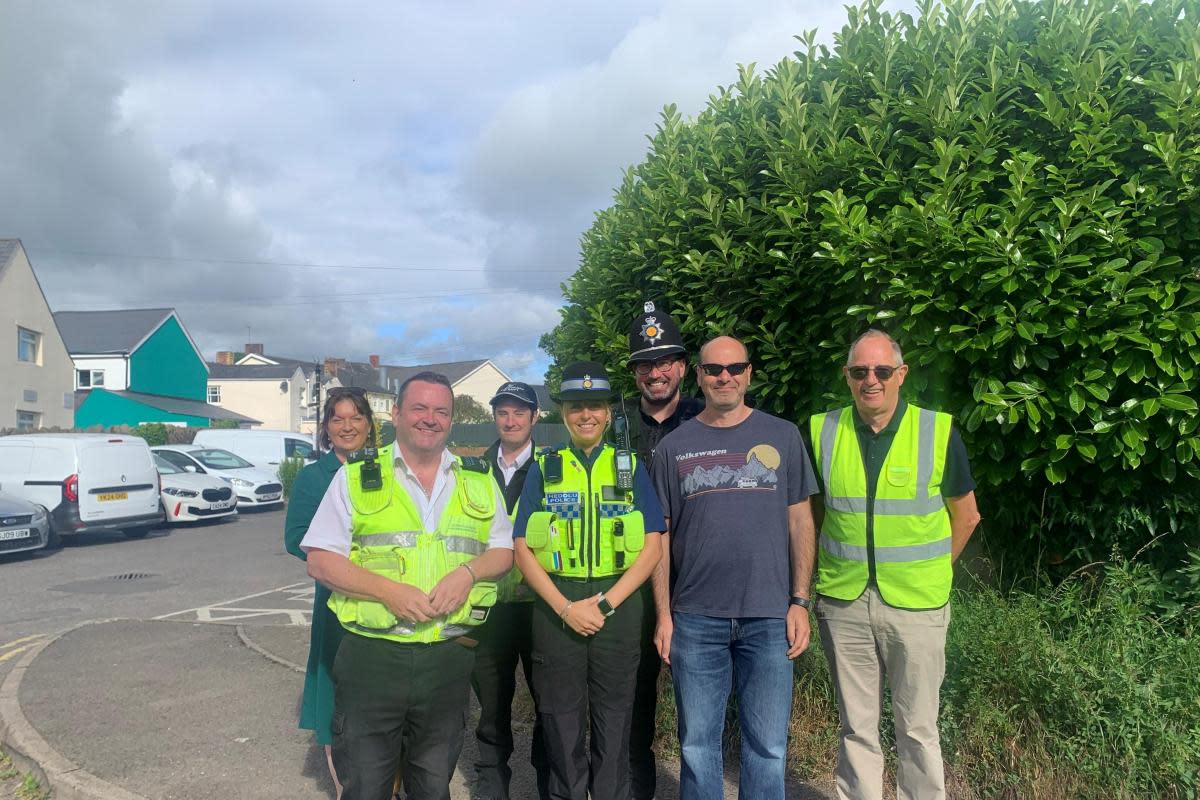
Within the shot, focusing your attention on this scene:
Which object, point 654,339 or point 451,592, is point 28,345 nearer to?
point 654,339

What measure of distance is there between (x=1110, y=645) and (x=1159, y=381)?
42.1 inches

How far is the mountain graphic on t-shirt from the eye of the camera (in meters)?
3.28

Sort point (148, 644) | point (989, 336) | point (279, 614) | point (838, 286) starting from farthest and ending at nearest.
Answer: point (279, 614) → point (148, 644) → point (838, 286) → point (989, 336)

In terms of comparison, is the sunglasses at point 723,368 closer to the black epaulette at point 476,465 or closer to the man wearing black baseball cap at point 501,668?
the black epaulette at point 476,465

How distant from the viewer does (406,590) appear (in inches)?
119

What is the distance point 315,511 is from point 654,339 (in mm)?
1685

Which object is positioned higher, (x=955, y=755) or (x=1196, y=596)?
(x=1196, y=596)

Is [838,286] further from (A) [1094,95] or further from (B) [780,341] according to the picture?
(A) [1094,95]

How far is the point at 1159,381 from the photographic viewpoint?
3359 mm

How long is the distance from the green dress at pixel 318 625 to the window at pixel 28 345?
3465 cm

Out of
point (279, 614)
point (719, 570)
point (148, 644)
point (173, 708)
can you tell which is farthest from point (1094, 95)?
point (279, 614)

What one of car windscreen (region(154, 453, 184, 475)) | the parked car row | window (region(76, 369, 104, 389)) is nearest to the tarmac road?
the parked car row

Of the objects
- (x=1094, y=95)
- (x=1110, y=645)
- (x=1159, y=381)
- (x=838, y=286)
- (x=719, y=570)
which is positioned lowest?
(x=1110, y=645)

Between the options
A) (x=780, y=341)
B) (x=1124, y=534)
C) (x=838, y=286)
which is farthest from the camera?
(x=780, y=341)
